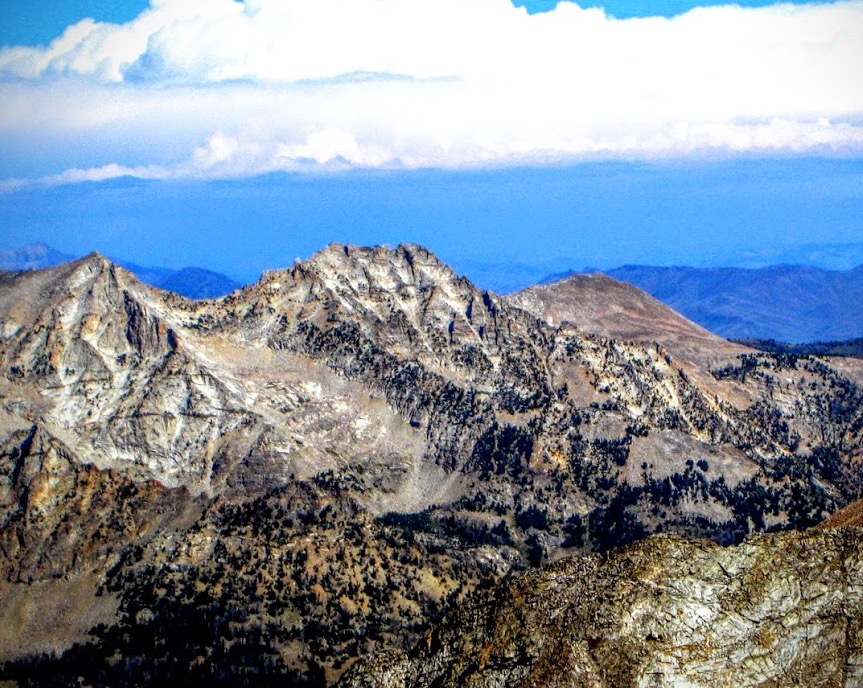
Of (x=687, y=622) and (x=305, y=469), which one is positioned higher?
(x=687, y=622)

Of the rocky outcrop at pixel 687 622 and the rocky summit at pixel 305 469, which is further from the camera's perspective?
the rocky summit at pixel 305 469

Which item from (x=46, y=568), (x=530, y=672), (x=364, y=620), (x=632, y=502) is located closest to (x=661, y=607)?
(x=530, y=672)

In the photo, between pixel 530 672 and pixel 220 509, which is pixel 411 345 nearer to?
pixel 220 509

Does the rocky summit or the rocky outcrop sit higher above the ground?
the rocky outcrop

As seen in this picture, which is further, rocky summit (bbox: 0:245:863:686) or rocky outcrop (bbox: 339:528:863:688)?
rocky summit (bbox: 0:245:863:686)
